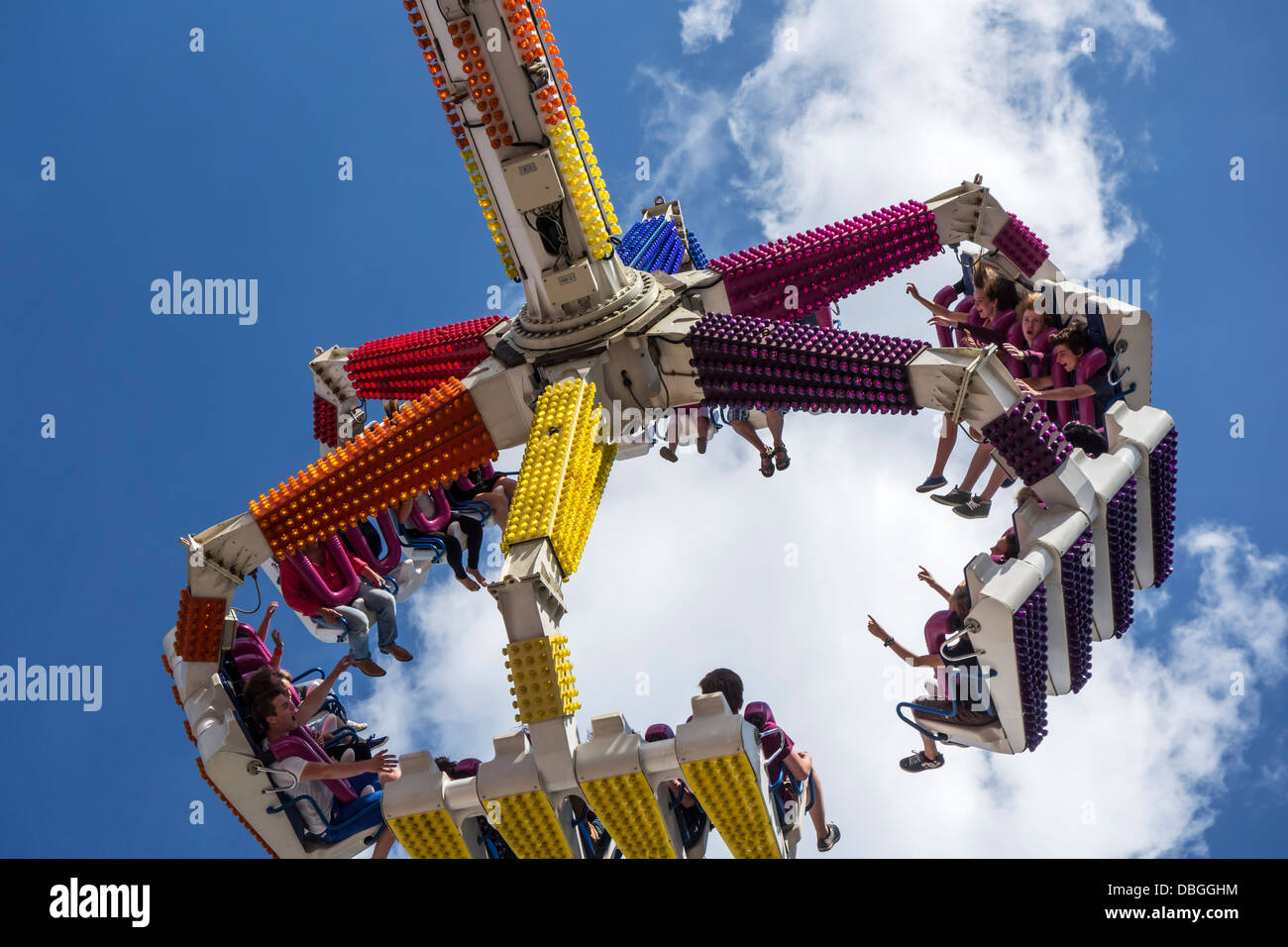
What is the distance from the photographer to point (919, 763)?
728 inches

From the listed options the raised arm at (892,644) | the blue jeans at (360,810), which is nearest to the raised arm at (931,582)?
the raised arm at (892,644)

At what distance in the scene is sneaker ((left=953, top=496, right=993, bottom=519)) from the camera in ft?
69.4

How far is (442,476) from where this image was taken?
19.4 m

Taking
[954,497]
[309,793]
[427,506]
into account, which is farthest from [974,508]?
[309,793]

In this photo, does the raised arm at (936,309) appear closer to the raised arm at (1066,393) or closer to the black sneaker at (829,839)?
the raised arm at (1066,393)

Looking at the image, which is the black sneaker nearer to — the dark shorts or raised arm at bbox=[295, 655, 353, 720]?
the dark shorts

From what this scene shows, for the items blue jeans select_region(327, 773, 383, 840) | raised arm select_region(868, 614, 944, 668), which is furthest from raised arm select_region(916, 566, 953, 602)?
blue jeans select_region(327, 773, 383, 840)

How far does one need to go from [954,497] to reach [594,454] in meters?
5.36

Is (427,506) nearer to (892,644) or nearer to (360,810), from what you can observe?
(360,810)

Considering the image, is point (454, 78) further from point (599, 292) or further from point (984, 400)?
point (984, 400)

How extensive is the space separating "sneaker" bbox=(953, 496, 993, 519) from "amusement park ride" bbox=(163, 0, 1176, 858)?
5.63 feet

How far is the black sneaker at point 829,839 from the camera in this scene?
57.5 feet
